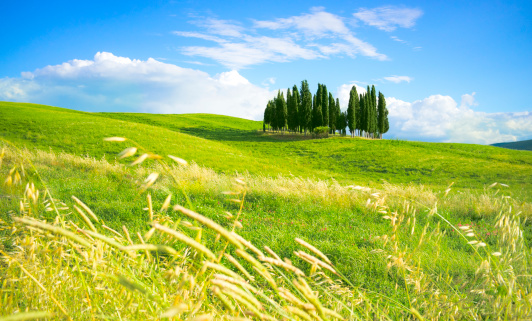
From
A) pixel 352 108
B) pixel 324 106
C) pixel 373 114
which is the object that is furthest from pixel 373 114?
pixel 324 106

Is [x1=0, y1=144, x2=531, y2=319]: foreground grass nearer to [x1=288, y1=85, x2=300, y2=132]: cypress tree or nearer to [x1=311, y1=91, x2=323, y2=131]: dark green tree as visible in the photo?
[x1=311, y1=91, x2=323, y2=131]: dark green tree

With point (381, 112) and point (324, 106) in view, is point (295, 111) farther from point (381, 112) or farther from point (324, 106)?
point (381, 112)

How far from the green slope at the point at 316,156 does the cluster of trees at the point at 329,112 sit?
7.69 meters

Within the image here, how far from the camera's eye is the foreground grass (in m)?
1.82

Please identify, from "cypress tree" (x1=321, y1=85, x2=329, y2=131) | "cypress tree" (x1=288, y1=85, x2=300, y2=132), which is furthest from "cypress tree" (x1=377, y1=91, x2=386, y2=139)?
"cypress tree" (x1=288, y1=85, x2=300, y2=132)

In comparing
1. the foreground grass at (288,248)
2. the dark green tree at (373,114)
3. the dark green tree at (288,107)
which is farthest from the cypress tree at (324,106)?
the foreground grass at (288,248)

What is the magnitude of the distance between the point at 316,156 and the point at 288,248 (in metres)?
30.8

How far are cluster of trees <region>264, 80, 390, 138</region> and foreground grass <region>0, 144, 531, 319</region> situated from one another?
39.5 meters

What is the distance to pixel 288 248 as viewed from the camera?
486 centimetres

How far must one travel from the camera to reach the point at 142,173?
11.9m

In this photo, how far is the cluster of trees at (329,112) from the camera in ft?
155

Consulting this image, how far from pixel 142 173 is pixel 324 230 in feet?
28.3

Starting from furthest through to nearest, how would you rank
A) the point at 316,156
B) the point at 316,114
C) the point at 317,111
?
the point at 316,114
the point at 317,111
the point at 316,156

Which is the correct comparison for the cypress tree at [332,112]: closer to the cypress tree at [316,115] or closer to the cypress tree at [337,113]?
the cypress tree at [337,113]
